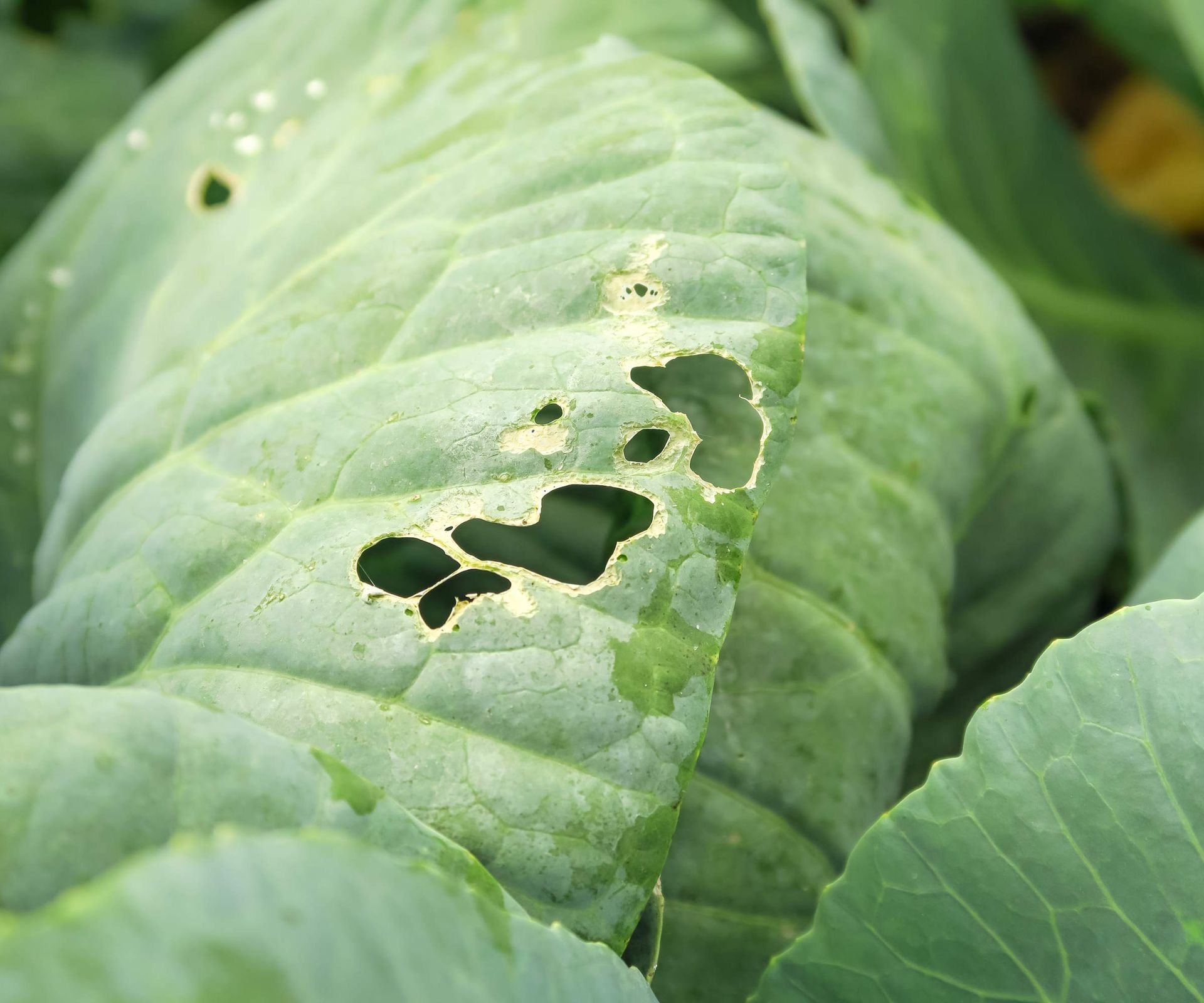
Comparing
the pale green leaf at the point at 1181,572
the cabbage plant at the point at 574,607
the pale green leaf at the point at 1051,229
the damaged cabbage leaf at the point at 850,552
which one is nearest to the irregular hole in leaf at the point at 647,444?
the cabbage plant at the point at 574,607

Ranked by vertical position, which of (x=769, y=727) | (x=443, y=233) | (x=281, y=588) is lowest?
(x=769, y=727)

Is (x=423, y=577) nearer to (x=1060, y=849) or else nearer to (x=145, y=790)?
(x=145, y=790)

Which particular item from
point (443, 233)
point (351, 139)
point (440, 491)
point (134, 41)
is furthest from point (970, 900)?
point (134, 41)

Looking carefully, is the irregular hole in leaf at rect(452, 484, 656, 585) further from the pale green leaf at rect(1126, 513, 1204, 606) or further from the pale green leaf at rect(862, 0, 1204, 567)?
the pale green leaf at rect(862, 0, 1204, 567)

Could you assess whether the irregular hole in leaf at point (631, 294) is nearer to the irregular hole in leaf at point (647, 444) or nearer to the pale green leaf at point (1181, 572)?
the irregular hole in leaf at point (647, 444)

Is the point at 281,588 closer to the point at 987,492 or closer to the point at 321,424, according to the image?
the point at 321,424

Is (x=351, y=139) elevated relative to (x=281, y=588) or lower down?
elevated

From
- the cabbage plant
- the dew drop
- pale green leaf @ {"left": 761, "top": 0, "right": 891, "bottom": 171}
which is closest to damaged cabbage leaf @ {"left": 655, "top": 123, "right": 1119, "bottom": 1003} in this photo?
the cabbage plant
